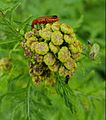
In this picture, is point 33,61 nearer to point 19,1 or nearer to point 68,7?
point 19,1

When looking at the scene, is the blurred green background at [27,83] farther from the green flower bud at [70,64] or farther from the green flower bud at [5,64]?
the green flower bud at [70,64]

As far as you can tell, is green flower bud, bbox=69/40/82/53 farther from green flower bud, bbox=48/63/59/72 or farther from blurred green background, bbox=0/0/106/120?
blurred green background, bbox=0/0/106/120

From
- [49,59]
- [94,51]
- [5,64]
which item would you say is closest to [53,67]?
[49,59]

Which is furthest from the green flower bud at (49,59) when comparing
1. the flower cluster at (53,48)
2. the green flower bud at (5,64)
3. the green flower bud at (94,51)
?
the green flower bud at (5,64)

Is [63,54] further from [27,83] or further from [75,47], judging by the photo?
[27,83]

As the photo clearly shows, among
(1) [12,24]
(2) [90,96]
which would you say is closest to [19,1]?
(1) [12,24]

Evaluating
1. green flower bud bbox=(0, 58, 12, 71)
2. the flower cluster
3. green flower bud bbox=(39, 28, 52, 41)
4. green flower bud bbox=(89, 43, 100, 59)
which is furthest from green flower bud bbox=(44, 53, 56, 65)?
green flower bud bbox=(0, 58, 12, 71)

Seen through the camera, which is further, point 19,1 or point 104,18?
point 104,18
